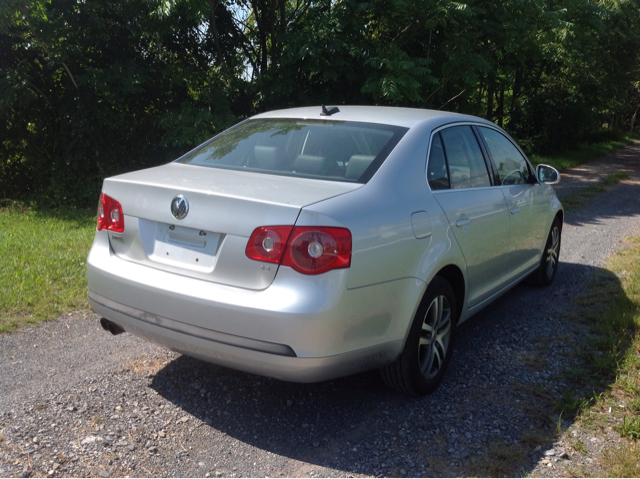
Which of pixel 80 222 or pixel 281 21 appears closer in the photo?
pixel 80 222

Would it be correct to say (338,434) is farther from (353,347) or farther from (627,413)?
(627,413)

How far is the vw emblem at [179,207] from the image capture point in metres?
3.06

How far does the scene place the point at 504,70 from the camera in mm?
14734

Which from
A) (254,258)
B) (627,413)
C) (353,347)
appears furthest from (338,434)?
(627,413)

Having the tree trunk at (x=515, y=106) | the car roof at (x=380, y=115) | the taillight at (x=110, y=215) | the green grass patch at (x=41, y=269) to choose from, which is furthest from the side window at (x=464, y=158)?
the tree trunk at (x=515, y=106)

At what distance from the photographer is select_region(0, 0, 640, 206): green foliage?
9672 millimetres

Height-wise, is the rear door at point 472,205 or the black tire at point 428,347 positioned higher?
the rear door at point 472,205

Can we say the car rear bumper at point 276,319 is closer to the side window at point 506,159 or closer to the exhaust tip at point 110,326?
the exhaust tip at point 110,326

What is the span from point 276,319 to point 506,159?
3030 mm

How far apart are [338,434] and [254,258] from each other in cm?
110

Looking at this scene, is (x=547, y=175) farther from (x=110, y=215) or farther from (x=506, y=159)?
(x=110, y=215)

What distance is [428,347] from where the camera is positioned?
11.9 ft

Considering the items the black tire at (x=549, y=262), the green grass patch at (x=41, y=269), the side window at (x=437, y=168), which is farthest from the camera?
the black tire at (x=549, y=262)

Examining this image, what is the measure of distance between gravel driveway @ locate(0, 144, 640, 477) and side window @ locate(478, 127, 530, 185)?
4.25 feet
